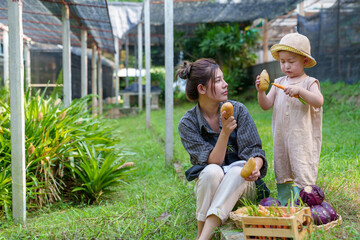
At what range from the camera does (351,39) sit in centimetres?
803

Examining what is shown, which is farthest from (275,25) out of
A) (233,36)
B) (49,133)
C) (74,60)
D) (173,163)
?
(49,133)

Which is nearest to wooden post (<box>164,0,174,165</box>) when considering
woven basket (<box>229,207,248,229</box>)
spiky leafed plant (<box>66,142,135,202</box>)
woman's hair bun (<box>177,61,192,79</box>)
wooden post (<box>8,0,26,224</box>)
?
spiky leafed plant (<box>66,142,135,202</box>)

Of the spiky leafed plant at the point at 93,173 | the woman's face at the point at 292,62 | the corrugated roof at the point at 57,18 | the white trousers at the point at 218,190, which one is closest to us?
the white trousers at the point at 218,190

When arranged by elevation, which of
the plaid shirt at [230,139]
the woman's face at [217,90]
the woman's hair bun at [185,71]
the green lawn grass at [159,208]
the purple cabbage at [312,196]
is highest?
the woman's hair bun at [185,71]

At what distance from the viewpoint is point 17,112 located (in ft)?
11.4

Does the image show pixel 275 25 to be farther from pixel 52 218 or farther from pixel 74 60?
pixel 52 218

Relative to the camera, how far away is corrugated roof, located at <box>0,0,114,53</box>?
597cm

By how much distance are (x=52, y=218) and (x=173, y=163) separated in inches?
82.4

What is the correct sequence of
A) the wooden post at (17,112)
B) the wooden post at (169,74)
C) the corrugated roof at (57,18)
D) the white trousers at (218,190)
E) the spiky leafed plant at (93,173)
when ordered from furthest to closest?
1. the corrugated roof at (57,18)
2. the wooden post at (169,74)
3. the spiky leafed plant at (93,173)
4. the wooden post at (17,112)
5. the white trousers at (218,190)

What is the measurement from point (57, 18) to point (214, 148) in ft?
17.6

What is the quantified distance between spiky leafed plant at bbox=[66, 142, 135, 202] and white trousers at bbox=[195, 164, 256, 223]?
1762 mm

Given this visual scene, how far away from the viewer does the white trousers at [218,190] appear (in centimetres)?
258

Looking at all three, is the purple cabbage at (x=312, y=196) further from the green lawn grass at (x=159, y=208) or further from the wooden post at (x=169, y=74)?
the wooden post at (x=169, y=74)

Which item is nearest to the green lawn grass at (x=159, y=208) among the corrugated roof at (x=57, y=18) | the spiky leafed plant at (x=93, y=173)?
the spiky leafed plant at (x=93, y=173)
